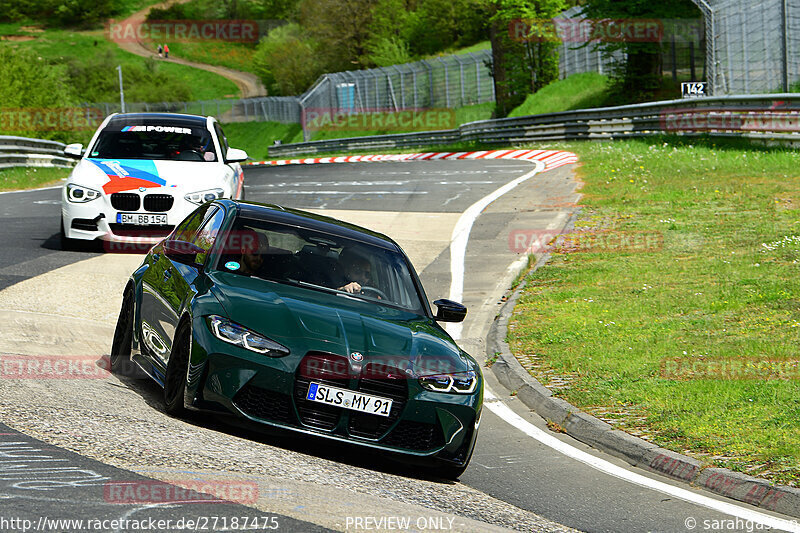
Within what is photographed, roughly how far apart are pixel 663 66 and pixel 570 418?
34.1 m

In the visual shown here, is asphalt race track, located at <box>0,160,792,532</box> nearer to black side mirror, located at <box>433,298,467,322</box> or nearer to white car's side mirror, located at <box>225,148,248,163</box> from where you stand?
black side mirror, located at <box>433,298,467,322</box>

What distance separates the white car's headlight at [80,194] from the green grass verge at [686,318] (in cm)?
602

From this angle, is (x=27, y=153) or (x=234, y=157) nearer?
(x=234, y=157)

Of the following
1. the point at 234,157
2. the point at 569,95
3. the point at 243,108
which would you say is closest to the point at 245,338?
the point at 234,157

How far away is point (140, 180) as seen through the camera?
1363 cm

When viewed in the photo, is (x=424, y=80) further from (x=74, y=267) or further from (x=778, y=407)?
(x=778, y=407)

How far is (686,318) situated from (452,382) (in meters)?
5.58

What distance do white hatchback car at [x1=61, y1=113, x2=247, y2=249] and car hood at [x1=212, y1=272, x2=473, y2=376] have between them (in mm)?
6598

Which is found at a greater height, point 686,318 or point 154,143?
point 154,143

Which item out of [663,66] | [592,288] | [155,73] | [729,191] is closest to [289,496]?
[592,288]

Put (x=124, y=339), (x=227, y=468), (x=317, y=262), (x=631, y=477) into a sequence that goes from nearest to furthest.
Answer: (x=227, y=468) < (x=631, y=477) < (x=317, y=262) < (x=124, y=339)

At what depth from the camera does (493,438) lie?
7852mm

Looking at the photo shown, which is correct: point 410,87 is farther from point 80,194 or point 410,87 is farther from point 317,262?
→ point 317,262

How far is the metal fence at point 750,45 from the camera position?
2945 cm
